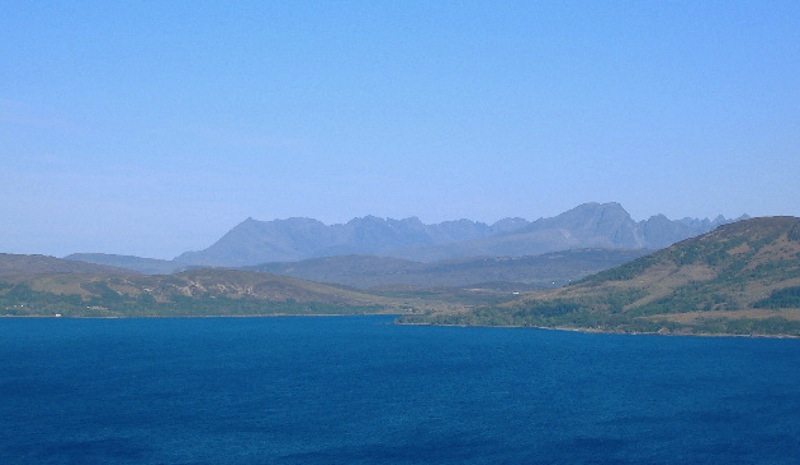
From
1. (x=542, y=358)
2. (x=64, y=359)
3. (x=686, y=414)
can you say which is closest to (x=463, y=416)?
(x=686, y=414)

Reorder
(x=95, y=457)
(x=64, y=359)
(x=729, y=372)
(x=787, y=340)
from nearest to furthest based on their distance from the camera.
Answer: (x=95, y=457) < (x=729, y=372) < (x=64, y=359) < (x=787, y=340)

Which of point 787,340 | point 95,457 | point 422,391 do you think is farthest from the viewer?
point 787,340

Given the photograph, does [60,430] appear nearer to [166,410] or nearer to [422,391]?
[166,410]

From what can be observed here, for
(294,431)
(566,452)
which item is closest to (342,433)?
(294,431)

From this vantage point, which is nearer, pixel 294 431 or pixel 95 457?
pixel 95 457

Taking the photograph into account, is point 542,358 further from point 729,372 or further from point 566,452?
point 566,452

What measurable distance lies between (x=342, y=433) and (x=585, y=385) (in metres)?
46.1

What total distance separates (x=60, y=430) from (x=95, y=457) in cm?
1387

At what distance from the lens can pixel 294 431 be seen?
97.1 m

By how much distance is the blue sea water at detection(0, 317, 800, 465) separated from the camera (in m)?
88.2

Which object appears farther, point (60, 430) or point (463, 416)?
point (463, 416)

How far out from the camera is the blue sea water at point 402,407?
88.2 m

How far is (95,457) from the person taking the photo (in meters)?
85.6

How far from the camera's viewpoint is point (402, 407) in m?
112
